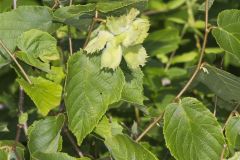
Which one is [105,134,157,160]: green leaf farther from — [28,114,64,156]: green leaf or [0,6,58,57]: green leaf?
[0,6,58,57]: green leaf

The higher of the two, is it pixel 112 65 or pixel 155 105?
pixel 112 65

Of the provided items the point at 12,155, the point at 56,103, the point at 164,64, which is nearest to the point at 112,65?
the point at 56,103

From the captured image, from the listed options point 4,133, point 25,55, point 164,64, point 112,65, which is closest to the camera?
point 112,65

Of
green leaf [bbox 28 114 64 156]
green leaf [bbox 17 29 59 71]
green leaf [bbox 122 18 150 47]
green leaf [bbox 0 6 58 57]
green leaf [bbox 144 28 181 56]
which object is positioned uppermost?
green leaf [bbox 122 18 150 47]

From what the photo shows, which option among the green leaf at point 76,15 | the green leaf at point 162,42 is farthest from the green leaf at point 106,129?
the green leaf at point 162,42

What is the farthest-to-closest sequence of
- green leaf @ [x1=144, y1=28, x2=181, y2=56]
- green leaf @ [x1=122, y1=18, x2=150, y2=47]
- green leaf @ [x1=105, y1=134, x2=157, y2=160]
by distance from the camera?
green leaf @ [x1=144, y1=28, x2=181, y2=56] < green leaf @ [x1=105, y1=134, x2=157, y2=160] < green leaf @ [x1=122, y1=18, x2=150, y2=47]

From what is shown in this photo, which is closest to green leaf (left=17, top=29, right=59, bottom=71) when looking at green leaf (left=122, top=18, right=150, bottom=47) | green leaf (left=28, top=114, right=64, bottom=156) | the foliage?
the foliage

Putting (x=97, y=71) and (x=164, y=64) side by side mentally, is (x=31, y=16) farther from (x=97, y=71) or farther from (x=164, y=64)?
(x=164, y=64)
